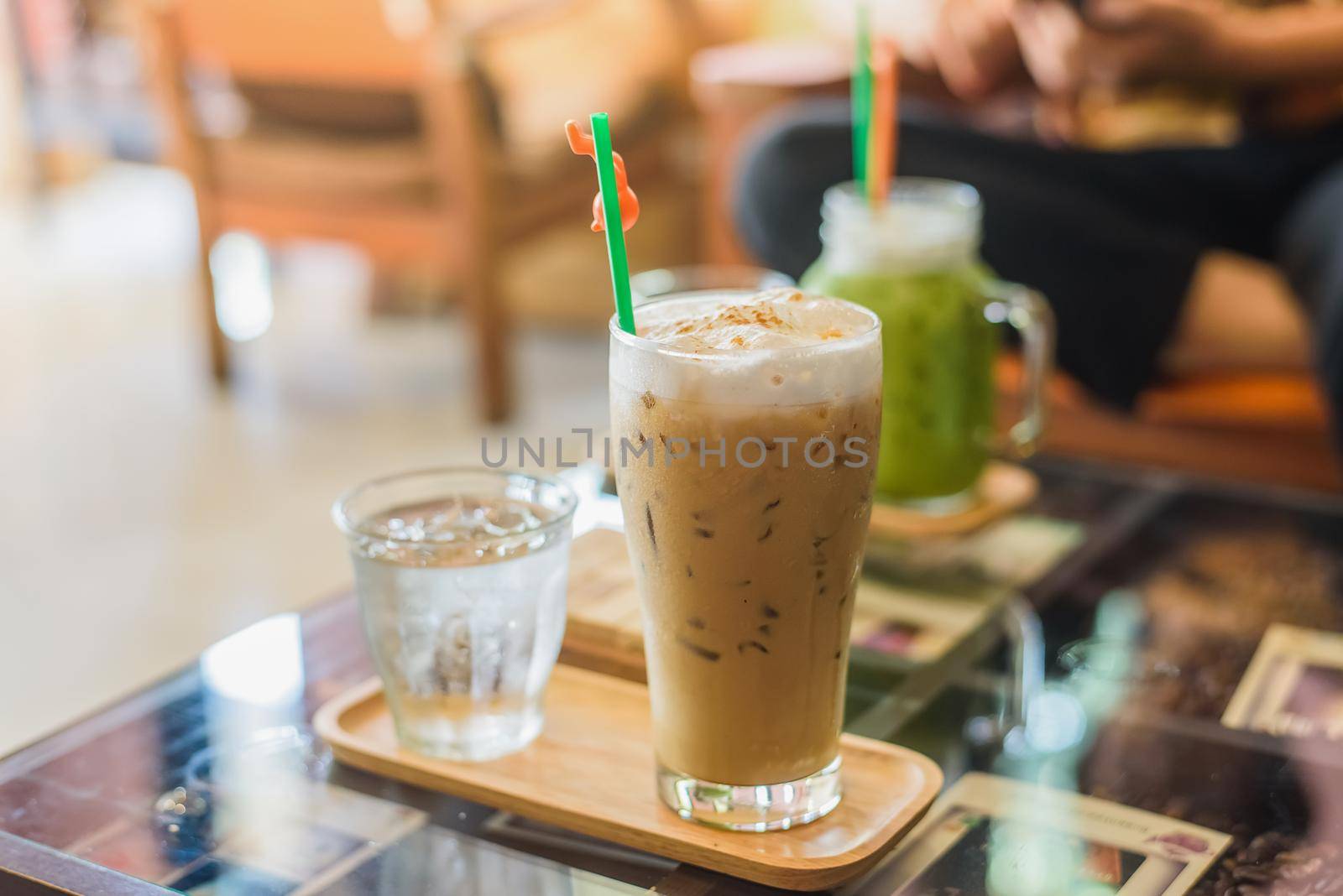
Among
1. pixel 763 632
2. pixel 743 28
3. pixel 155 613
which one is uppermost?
pixel 743 28

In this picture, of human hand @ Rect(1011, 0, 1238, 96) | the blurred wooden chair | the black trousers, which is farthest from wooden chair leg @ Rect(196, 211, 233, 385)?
human hand @ Rect(1011, 0, 1238, 96)

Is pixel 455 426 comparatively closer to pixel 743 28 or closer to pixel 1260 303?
pixel 743 28

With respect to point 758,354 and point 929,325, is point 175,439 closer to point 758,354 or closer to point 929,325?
point 929,325

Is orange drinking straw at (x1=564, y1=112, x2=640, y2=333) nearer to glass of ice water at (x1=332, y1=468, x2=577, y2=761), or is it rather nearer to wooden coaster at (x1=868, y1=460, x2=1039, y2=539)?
glass of ice water at (x1=332, y1=468, x2=577, y2=761)

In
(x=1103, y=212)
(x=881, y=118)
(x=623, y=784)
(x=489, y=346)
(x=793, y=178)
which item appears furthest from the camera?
(x=489, y=346)

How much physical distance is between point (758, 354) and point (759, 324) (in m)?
0.03

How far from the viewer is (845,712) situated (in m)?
0.84

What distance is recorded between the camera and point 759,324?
63 cm

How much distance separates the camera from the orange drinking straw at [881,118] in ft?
3.28

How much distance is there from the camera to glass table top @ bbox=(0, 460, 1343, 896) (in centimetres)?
68

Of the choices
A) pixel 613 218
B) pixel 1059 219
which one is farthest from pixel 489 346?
pixel 613 218

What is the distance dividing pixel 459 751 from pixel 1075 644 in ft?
1.30

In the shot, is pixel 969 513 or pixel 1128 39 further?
pixel 1128 39

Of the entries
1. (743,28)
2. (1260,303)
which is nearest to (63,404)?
(743,28)
